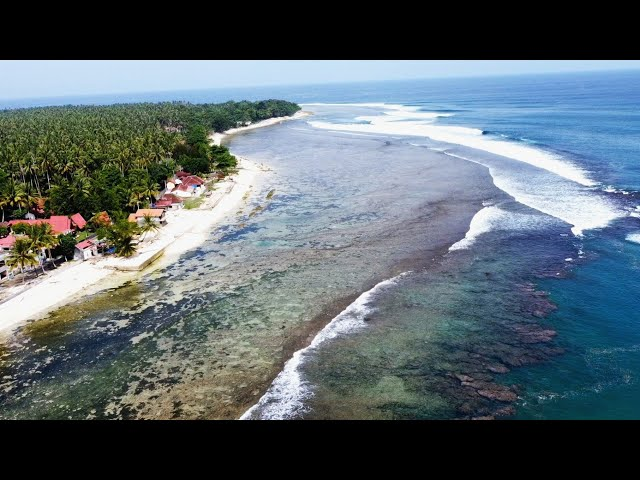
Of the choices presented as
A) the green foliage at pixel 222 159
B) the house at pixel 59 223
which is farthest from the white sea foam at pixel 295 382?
the green foliage at pixel 222 159

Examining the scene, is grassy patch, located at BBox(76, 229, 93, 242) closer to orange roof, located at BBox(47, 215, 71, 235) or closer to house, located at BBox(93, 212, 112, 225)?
orange roof, located at BBox(47, 215, 71, 235)

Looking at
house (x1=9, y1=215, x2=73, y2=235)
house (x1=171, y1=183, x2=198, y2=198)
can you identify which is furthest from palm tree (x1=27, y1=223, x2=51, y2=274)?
house (x1=171, y1=183, x2=198, y2=198)

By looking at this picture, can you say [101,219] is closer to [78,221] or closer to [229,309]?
[78,221]

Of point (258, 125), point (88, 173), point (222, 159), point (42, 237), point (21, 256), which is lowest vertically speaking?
point (21, 256)

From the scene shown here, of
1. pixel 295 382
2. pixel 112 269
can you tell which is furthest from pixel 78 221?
pixel 295 382
